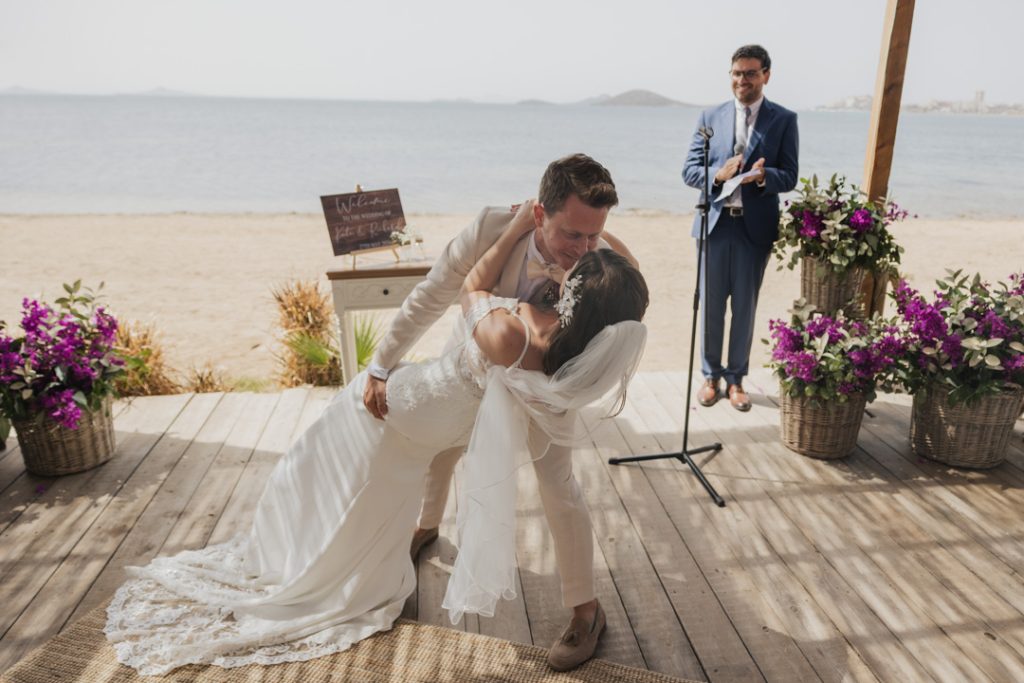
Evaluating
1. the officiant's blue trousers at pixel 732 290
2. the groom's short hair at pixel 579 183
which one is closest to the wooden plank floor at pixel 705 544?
the officiant's blue trousers at pixel 732 290

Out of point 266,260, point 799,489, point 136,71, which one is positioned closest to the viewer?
point 799,489

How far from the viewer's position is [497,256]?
74.4 inches

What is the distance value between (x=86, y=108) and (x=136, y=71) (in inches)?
343

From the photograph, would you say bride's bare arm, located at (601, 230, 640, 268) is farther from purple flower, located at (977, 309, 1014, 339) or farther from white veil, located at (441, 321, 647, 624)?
purple flower, located at (977, 309, 1014, 339)

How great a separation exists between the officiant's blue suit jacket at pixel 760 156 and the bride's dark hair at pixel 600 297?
7.66ft

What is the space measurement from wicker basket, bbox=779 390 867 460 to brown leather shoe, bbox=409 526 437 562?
5.69 feet

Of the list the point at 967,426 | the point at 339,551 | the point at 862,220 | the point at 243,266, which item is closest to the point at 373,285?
the point at 339,551

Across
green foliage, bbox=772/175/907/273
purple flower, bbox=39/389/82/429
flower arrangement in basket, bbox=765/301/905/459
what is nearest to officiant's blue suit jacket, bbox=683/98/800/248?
green foliage, bbox=772/175/907/273

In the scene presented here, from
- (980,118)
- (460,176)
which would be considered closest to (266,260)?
(460,176)

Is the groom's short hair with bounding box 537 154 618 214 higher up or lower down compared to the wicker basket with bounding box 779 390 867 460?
higher up

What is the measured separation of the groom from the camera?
1738mm

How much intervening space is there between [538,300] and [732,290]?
2403 millimetres

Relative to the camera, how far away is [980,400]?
3105 mm

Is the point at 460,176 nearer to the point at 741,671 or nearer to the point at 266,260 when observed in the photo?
the point at 266,260
